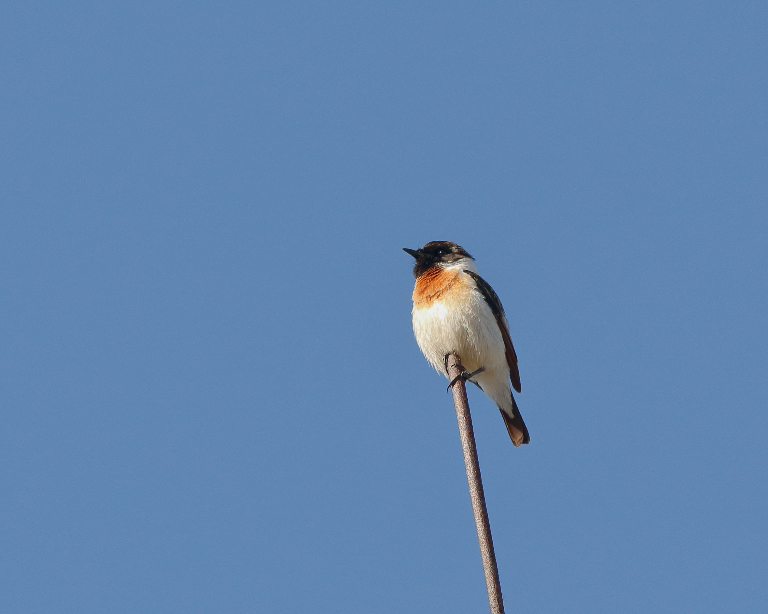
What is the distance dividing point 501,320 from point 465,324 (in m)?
0.75

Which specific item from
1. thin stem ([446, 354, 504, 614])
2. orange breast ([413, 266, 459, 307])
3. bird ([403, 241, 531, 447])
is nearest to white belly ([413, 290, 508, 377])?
bird ([403, 241, 531, 447])

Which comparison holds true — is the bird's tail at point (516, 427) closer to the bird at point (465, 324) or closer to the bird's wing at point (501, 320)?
the bird at point (465, 324)

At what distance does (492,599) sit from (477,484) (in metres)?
0.52

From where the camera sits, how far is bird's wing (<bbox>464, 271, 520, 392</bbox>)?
9.58 m

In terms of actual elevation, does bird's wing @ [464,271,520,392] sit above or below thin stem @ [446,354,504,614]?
above

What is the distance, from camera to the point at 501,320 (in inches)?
380

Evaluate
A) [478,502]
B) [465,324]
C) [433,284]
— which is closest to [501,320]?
[465,324]

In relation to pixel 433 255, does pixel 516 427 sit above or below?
below

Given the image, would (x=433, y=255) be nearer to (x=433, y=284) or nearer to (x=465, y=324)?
(x=433, y=284)

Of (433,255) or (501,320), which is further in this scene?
(433,255)

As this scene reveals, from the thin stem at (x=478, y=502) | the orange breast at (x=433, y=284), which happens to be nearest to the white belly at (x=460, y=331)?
the orange breast at (x=433, y=284)

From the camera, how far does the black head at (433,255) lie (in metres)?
9.95

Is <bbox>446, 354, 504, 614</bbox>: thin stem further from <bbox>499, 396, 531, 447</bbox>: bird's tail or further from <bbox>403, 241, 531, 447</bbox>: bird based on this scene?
<bbox>499, 396, 531, 447</bbox>: bird's tail

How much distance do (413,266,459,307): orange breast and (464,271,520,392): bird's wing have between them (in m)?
0.27
